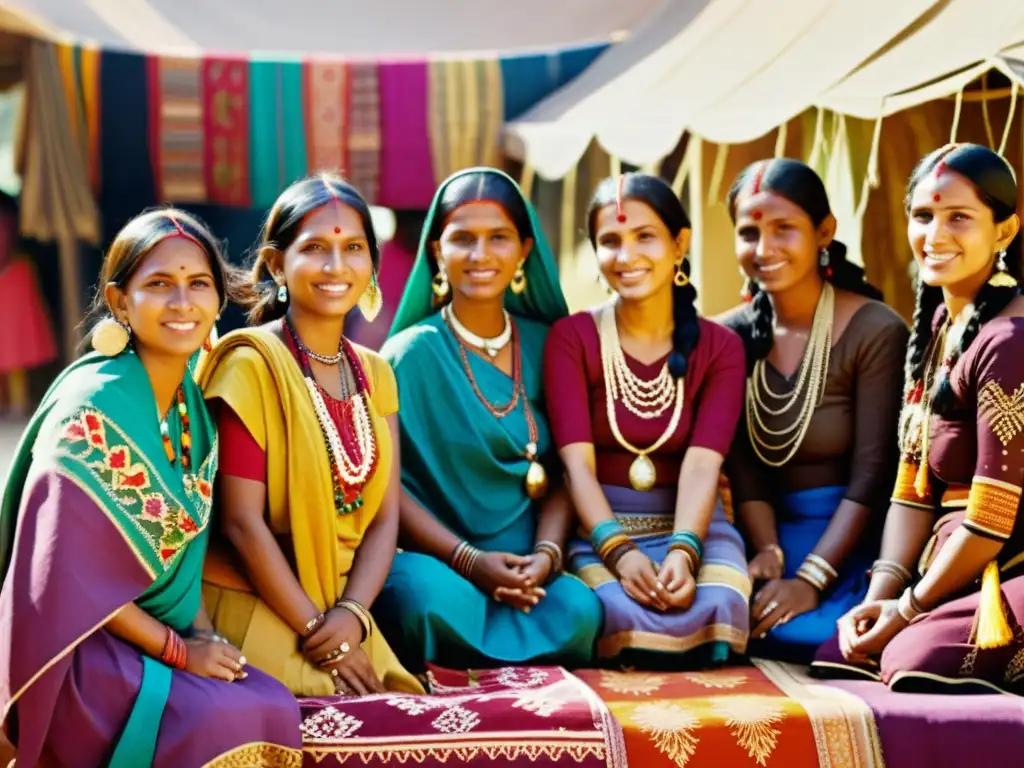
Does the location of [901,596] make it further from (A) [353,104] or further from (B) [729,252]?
(A) [353,104]

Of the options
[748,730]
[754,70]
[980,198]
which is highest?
[754,70]

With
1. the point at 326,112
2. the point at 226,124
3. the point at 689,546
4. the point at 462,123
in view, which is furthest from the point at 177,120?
the point at 689,546

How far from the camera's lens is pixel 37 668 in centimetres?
263

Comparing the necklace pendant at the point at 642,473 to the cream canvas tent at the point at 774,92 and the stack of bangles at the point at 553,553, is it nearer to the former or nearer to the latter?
the stack of bangles at the point at 553,553

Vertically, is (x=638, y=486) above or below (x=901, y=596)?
above

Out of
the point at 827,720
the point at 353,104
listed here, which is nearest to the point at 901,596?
the point at 827,720

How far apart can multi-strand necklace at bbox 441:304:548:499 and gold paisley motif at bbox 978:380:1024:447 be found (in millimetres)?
1247

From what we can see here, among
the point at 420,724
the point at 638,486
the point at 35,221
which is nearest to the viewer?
the point at 420,724

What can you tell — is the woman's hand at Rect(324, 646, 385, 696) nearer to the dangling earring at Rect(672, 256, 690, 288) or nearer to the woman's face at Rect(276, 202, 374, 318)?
the woman's face at Rect(276, 202, 374, 318)

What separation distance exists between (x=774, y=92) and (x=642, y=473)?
8.17ft

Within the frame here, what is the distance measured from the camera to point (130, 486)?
2842 millimetres

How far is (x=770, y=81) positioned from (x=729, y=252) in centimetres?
95

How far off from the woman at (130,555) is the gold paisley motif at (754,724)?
973 mm

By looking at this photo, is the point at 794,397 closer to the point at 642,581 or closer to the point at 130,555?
the point at 642,581
